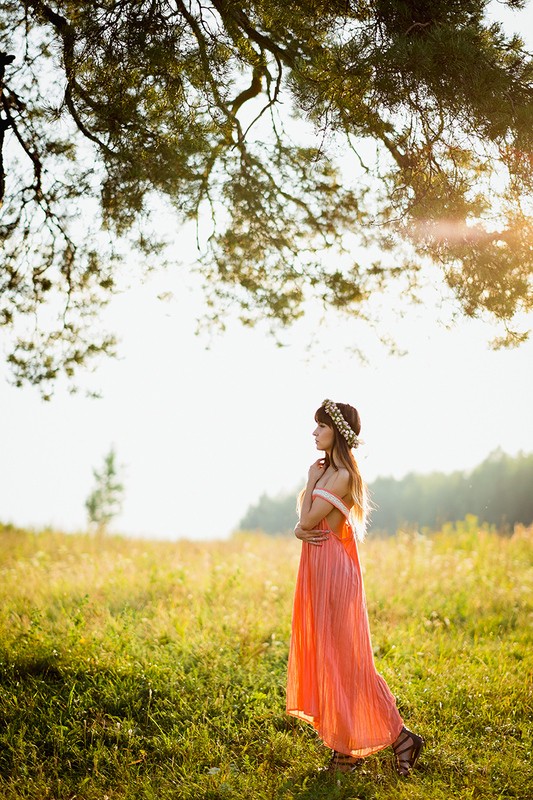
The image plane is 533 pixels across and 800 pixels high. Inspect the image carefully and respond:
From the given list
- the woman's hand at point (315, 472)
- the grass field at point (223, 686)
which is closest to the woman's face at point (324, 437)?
the woman's hand at point (315, 472)

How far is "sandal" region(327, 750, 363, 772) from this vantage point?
4355 mm

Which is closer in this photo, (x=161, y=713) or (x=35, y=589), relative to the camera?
(x=161, y=713)

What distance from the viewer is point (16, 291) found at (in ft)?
21.9

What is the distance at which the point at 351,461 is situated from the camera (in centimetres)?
463

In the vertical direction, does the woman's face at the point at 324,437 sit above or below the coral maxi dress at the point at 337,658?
above

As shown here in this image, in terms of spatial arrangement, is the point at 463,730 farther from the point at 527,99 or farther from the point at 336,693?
the point at 527,99

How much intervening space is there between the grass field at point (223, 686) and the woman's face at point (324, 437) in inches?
83.0

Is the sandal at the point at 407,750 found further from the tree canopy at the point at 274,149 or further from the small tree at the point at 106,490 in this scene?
the small tree at the point at 106,490

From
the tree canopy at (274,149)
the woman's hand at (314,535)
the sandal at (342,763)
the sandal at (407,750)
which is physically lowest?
the sandal at (342,763)

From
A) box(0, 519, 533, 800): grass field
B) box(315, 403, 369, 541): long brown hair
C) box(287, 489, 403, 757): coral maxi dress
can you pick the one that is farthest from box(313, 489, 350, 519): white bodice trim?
box(0, 519, 533, 800): grass field

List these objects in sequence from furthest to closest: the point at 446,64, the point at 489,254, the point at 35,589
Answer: the point at 35,589, the point at 489,254, the point at 446,64

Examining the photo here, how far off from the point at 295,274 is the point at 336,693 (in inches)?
152

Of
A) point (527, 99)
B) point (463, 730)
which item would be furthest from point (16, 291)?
point (463, 730)

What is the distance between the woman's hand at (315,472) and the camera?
4.68 m
